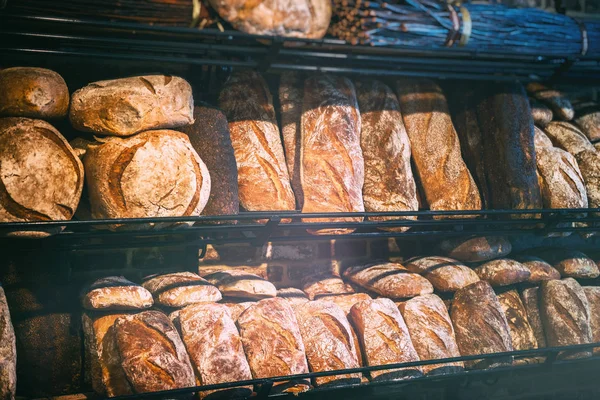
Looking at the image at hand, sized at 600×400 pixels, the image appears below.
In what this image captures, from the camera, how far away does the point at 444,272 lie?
229 centimetres

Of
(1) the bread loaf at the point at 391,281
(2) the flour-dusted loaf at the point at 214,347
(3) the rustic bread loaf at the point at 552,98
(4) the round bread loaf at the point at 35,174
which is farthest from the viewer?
(3) the rustic bread loaf at the point at 552,98

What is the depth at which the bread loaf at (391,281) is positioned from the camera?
2.18m

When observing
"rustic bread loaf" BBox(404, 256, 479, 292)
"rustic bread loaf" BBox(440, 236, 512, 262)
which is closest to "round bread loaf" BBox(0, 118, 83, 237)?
"rustic bread loaf" BBox(404, 256, 479, 292)

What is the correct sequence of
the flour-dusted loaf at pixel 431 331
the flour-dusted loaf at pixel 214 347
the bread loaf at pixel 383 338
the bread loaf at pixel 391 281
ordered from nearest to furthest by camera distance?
the flour-dusted loaf at pixel 214 347 → the bread loaf at pixel 383 338 → the flour-dusted loaf at pixel 431 331 → the bread loaf at pixel 391 281

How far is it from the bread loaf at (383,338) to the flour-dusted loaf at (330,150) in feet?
1.01

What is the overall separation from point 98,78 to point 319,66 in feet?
2.66

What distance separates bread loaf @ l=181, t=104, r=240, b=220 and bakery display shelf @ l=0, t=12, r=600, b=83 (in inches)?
7.9

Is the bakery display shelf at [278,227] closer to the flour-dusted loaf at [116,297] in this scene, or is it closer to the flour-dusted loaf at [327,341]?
the flour-dusted loaf at [116,297]

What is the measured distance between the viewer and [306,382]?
6.09 ft

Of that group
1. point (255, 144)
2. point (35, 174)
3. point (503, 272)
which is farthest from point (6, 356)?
point (503, 272)

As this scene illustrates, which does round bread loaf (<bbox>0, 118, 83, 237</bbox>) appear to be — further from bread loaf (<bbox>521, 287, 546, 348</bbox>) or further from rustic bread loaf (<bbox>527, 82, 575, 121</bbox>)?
rustic bread loaf (<bbox>527, 82, 575, 121</bbox>)

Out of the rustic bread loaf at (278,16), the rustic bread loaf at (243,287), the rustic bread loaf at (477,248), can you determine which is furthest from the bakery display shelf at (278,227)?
the rustic bread loaf at (278,16)

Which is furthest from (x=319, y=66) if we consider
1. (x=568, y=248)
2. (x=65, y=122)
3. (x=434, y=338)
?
(x=568, y=248)

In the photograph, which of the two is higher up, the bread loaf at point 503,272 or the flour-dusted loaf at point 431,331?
the bread loaf at point 503,272
